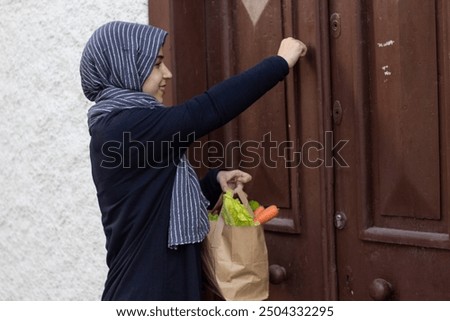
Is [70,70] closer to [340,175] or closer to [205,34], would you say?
[205,34]

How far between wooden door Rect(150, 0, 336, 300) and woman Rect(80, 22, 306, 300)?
13.8 inches

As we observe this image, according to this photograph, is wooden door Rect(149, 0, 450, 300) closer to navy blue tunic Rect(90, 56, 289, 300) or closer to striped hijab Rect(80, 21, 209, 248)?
navy blue tunic Rect(90, 56, 289, 300)

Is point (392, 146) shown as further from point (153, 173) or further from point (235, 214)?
point (153, 173)

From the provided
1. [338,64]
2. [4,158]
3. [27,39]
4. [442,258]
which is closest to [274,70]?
[338,64]

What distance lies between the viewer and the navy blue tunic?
6.84ft

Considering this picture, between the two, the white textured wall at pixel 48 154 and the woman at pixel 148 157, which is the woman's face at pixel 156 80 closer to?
the woman at pixel 148 157

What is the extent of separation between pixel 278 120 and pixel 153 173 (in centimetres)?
70

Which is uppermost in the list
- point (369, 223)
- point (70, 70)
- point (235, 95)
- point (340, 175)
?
point (70, 70)

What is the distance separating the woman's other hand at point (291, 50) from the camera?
2.37 m

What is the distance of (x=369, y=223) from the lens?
7.82 ft

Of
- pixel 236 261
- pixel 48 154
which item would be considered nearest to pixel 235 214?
pixel 236 261

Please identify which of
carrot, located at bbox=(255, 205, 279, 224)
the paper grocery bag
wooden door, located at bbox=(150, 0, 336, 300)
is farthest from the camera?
wooden door, located at bbox=(150, 0, 336, 300)

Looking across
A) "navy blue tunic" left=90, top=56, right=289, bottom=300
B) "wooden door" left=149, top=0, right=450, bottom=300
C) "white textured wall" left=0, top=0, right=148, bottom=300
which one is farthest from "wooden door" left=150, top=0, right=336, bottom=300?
"navy blue tunic" left=90, top=56, right=289, bottom=300

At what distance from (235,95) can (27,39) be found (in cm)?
192
